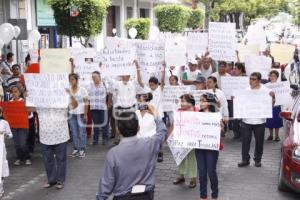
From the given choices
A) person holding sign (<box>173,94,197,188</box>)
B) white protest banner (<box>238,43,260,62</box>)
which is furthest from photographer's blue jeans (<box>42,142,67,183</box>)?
white protest banner (<box>238,43,260,62</box>)

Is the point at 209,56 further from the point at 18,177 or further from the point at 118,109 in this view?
the point at 18,177

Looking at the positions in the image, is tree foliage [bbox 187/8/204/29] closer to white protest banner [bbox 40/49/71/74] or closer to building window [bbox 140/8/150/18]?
building window [bbox 140/8/150/18]

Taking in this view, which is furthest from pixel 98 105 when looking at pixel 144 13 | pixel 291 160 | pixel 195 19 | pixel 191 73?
pixel 144 13

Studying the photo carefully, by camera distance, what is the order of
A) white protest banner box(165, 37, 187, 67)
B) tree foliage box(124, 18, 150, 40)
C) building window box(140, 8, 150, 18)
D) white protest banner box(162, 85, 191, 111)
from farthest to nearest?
building window box(140, 8, 150, 18), tree foliage box(124, 18, 150, 40), white protest banner box(165, 37, 187, 67), white protest banner box(162, 85, 191, 111)

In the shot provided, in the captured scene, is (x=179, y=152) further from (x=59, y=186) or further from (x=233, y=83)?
(x=233, y=83)

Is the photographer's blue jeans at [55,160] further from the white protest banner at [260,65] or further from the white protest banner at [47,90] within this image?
the white protest banner at [260,65]

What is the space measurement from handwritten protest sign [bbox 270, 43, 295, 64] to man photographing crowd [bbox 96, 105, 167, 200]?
856cm

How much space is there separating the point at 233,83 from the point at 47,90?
4.29 m

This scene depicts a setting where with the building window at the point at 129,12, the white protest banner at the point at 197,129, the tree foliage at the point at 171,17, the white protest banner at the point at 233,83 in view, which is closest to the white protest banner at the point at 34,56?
the white protest banner at the point at 233,83

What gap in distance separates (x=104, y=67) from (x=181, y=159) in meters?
2.89

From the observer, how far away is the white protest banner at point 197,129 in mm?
6633

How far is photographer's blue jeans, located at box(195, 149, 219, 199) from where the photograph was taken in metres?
6.62

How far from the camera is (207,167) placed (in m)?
6.68

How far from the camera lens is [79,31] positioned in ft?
63.5
